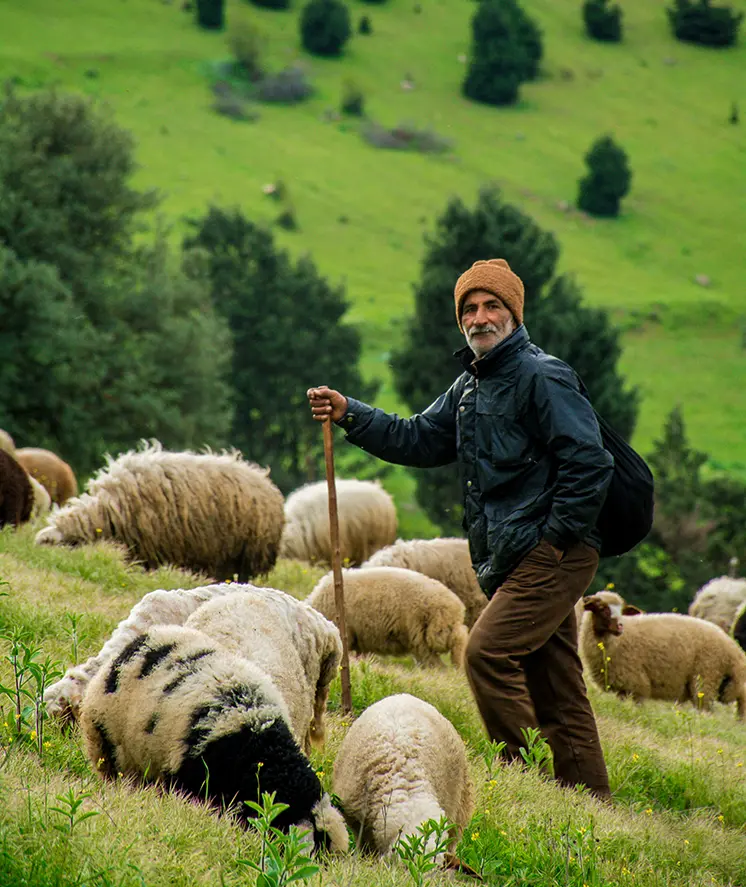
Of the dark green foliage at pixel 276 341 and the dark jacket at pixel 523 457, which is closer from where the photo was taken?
the dark jacket at pixel 523 457

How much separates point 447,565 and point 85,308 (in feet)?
73.7

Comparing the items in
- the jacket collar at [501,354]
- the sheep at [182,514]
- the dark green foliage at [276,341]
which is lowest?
the dark green foliage at [276,341]

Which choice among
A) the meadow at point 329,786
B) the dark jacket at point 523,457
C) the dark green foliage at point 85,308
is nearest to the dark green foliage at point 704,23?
the dark green foliage at point 85,308

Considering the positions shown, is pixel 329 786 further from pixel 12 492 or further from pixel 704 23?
pixel 704 23

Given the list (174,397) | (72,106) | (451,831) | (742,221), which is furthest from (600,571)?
(742,221)

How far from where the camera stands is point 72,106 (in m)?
31.0

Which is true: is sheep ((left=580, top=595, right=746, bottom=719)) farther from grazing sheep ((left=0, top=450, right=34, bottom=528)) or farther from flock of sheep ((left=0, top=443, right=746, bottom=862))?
grazing sheep ((left=0, top=450, right=34, bottom=528))

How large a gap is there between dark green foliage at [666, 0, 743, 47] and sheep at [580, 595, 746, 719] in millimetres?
94665

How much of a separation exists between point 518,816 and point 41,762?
214 centimetres

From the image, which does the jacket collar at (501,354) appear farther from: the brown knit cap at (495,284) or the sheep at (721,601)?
the sheep at (721,601)

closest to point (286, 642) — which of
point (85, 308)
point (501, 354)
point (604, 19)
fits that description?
point (501, 354)

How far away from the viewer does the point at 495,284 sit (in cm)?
611

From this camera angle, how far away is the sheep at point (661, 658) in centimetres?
1003

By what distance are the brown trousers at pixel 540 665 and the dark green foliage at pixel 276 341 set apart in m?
34.5
